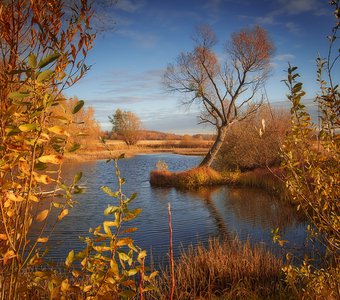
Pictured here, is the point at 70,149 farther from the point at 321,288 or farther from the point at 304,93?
the point at 321,288

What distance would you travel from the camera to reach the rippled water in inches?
343

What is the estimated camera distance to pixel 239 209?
496 inches

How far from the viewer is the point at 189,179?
18422 mm

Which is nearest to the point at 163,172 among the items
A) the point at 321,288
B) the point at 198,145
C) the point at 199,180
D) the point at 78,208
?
the point at 199,180

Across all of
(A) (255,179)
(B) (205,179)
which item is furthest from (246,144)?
(B) (205,179)

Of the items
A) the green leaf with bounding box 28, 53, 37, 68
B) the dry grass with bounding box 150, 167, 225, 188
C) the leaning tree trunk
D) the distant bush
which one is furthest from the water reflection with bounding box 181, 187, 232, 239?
the green leaf with bounding box 28, 53, 37, 68

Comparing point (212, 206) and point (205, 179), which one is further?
point (205, 179)

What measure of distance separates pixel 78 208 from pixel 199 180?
7597mm

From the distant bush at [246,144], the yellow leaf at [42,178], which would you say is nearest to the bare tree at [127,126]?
the distant bush at [246,144]

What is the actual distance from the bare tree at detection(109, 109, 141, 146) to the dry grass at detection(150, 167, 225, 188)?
49.2m

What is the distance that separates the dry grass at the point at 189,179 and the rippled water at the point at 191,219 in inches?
53.4

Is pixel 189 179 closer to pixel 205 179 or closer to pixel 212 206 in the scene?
pixel 205 179

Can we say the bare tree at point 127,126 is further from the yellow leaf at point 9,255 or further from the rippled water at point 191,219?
the yellow leaf at point 9,255

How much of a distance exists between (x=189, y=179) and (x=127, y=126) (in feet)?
172
